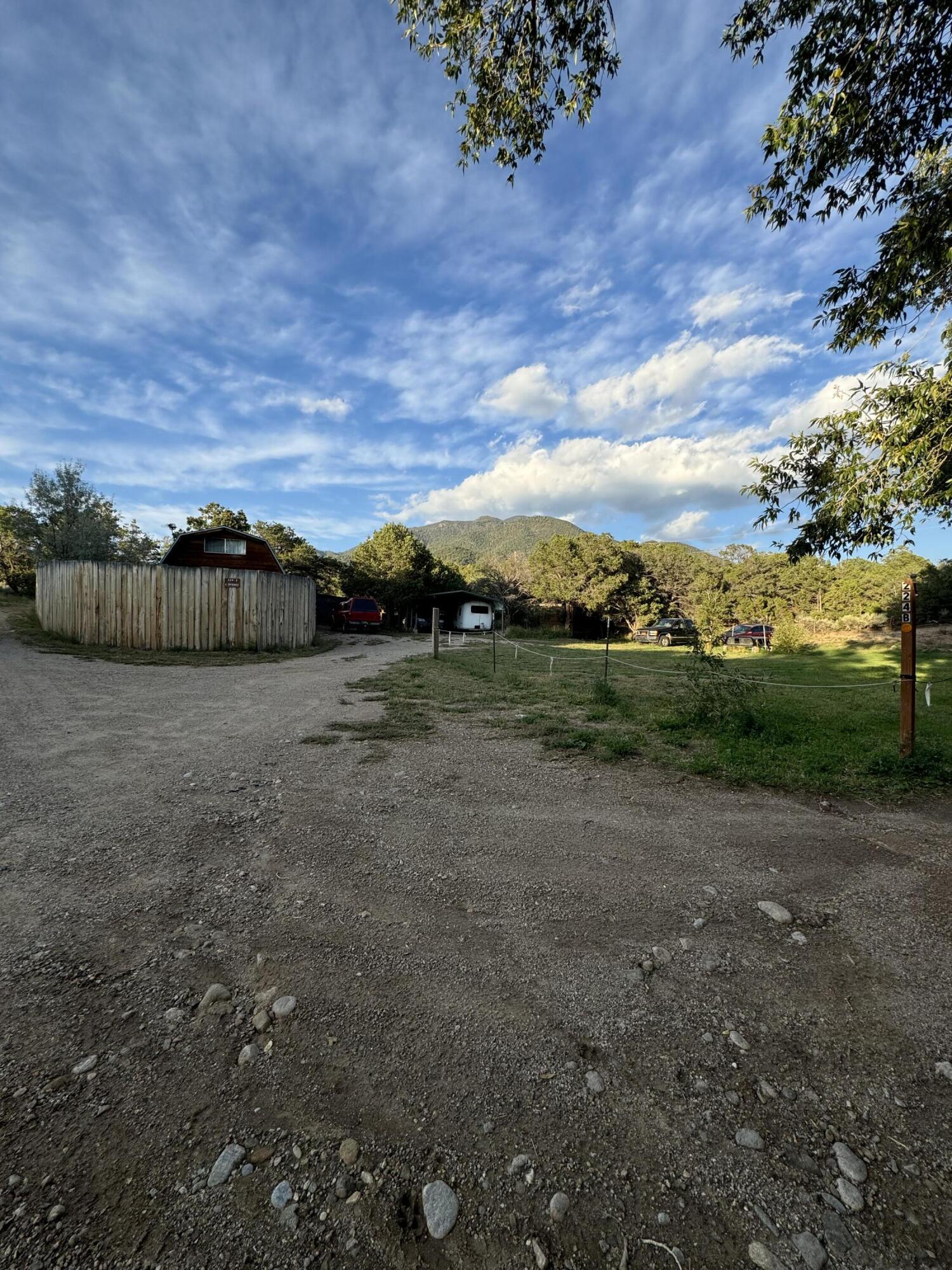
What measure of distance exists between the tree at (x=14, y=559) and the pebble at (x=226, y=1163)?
34396 mm

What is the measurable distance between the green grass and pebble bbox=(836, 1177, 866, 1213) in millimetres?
13245

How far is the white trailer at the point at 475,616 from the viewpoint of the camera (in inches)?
1316

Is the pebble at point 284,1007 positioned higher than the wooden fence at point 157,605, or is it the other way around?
the wooden fence at point 157,605

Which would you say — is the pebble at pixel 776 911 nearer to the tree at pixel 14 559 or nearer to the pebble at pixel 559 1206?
the pebble at pixel 559 1206

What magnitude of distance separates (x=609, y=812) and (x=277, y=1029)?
9.35 feet

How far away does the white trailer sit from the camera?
110ft

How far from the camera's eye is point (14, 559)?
89.1 ft

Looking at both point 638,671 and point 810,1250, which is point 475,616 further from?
point 810,1250

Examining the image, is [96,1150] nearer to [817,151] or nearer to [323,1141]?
[323,1141]

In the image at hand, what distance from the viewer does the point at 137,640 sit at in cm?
1382

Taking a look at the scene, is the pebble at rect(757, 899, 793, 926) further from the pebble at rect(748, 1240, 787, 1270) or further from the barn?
the barn

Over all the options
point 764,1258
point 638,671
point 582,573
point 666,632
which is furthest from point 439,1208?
point 582,573

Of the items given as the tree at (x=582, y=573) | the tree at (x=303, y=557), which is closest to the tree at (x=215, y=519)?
the tree at (x=303, y=557)

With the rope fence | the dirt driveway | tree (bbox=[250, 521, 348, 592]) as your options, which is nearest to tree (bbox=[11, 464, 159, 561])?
tree (bbox=[250, 521, 348, 592])
